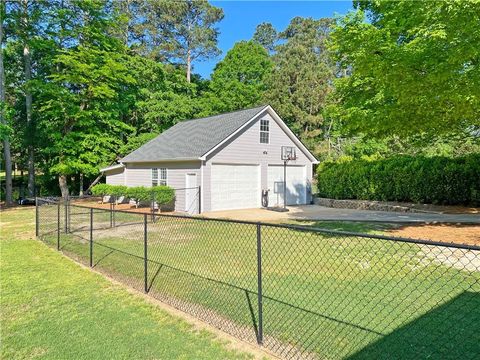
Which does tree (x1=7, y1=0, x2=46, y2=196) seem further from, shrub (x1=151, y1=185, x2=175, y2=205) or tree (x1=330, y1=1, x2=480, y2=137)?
tree (x1=330, y1=1, x2=480, y2=137)

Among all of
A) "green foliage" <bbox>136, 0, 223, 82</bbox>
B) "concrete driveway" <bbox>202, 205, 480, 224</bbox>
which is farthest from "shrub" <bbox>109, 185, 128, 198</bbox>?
"green foliage" <bbox>136, 0, 223, 82</bbox>

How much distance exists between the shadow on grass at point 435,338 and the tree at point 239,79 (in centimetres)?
2908

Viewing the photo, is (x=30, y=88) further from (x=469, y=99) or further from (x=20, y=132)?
(x=469, y=99)

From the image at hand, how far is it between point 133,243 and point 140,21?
105 ft

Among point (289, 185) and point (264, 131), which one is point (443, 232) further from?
point (264, 131)

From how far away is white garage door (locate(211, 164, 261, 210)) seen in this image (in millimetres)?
16484

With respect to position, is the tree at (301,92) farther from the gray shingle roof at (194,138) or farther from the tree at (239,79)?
the gray shingle roof at (194,138)

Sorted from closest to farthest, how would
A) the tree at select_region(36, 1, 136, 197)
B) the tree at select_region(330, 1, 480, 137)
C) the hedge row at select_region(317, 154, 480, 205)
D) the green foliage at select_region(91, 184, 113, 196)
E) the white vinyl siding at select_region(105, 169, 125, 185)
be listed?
1. the tree at select_region(330, 1, 480, 137)
2. the hedge row at select_region(317, 154, 480, 205)
3. the green foliage at select_region(91, 184, 113, 196)
4. the white vinyl siding at select_region(105, 169, 125, 185)
5. the tree at select_region(36, 1, 136, 197)

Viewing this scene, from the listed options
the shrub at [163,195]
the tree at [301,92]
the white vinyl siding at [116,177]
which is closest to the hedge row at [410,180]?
the shrub at [163,195]

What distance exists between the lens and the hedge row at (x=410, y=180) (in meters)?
14.6

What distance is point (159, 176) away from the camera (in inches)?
727

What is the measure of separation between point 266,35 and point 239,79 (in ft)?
53.4

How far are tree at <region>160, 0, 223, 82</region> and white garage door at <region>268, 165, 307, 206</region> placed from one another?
20.1 metres

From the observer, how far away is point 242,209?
56.5 feet
